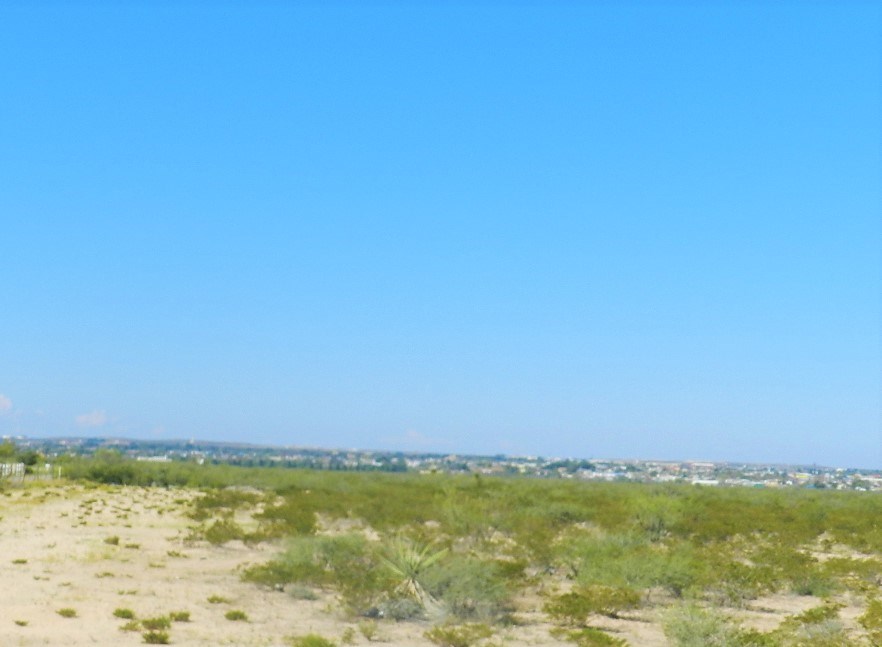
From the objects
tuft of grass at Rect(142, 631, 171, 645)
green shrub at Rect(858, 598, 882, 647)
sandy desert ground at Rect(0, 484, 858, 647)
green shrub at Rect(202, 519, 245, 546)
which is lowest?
sandy desert ground at Rect(0, 484, 858, 647)

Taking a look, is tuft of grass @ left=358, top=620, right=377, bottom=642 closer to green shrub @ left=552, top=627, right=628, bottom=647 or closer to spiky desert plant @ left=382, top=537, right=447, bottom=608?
spiky desert plant @ left=382, top=537, right=447, bottom=608

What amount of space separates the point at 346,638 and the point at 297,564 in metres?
6.09

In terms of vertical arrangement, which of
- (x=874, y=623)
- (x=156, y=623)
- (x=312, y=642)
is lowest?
(x=156, y=623)

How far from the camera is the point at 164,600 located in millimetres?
20641

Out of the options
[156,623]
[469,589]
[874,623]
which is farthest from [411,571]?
[874,623]

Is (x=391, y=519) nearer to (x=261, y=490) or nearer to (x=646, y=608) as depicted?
(x=646, y=608)

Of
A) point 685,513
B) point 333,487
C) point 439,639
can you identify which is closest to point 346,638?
point 439,639

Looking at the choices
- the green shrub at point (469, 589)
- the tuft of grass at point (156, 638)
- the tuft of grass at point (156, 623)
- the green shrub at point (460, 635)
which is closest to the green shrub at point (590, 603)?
the green shrub at point (469, 589)

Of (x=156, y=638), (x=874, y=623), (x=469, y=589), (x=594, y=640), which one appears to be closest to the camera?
(x=594, y=640)

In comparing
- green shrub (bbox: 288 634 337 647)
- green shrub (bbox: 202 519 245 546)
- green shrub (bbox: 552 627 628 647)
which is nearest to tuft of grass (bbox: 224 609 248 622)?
green shrub (bbox: 288 634 337 647)

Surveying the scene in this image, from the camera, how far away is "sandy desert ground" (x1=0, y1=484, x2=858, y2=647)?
56.5 feet

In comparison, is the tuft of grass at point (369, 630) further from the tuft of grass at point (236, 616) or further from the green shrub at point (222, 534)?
the green shrub at point (222, 534)

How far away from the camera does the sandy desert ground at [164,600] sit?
17.2m

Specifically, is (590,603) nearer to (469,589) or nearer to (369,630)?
(469,589)
